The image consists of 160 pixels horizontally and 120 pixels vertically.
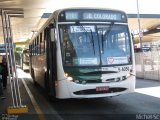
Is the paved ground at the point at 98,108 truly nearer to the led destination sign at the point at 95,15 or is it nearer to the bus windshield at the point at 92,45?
the bus windshield at the point at 92,45

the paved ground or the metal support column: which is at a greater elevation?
the metal support column

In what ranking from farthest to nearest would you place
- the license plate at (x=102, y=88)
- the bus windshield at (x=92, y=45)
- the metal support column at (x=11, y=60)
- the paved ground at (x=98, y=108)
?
the metal support column at (x=11, y=60), the bus windshield at (x=92, y=45), the license plate at (x=102, y=88), the paved ground at (x=98, y=108)

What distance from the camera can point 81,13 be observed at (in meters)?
12.6

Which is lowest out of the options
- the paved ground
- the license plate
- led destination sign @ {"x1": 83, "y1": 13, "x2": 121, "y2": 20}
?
the paved ground

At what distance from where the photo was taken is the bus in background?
39.3 ft

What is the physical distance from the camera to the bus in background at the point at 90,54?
472 inches

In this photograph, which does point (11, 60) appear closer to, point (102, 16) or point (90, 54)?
point (90, 54)

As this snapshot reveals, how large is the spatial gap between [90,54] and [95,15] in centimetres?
128

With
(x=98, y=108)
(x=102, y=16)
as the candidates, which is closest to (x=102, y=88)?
(x=98, y=108)

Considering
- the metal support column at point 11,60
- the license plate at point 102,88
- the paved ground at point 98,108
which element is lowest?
the paved ground at point 98,108

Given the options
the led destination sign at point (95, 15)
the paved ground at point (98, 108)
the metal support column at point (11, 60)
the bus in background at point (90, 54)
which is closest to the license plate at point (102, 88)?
the bus in background at point (90, 54)

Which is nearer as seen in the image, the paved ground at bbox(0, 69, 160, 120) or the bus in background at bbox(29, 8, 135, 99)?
the paved ground at bbox(0, 69, 160, 120)

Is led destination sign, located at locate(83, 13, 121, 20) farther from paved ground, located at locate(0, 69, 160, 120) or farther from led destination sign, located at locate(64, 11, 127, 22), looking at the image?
paved ground, located at locate(0, 69, 160, 120)

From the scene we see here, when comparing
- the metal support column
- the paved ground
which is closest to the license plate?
the paved ground
